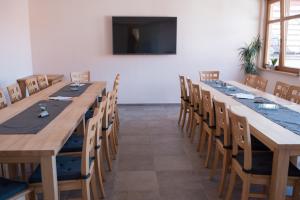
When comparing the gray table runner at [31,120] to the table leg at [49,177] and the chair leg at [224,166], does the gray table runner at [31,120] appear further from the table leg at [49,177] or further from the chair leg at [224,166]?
the chair leg at [224,166]

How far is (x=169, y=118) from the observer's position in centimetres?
586

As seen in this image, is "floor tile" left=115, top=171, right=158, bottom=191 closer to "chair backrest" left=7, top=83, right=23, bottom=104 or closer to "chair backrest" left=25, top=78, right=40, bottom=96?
"chair backrest" left=7, top=83, right=23, bottom=104

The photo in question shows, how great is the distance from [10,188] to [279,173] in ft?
6.27

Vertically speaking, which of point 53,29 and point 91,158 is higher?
point 53,29

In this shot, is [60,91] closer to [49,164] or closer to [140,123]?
[140,123]

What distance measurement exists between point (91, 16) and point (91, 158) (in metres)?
4.75

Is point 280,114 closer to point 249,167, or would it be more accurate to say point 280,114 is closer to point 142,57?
point 249,167

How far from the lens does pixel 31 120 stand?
265 centimetres

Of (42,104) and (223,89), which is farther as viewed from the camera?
(223,89)

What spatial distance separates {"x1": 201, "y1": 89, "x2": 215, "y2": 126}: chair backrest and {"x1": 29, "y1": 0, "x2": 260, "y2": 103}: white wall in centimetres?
320

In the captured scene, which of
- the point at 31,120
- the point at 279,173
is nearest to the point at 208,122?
the point at 279,173

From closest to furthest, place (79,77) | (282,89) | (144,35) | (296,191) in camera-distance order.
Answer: (296,191) < (282,89) < (79,77) < (144,35)

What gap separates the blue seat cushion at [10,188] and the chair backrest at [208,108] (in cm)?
218

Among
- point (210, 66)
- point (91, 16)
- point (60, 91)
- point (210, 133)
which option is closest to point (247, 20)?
point (210, 66)
